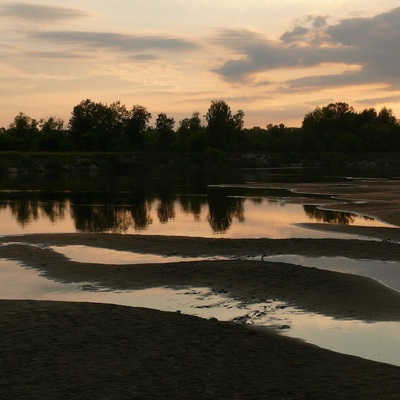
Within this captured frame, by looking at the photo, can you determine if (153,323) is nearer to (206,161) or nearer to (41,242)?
(41,242)

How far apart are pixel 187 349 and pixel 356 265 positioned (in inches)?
492

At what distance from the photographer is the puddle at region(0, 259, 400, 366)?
1370cm

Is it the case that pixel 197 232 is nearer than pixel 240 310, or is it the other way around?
pixel 240 310

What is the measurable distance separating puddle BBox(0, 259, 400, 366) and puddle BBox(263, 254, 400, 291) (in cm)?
494

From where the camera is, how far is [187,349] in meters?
12.5

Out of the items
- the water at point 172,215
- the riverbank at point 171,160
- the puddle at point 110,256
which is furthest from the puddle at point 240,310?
the riverbank at point 171,160

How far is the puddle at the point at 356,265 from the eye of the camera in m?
21.2

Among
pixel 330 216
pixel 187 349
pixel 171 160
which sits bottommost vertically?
pixel 330 216

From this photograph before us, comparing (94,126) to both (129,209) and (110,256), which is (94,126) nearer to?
(129,209)

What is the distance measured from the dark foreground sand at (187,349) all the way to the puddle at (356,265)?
1.14 m

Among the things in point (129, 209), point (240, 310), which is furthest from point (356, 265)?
point (129, 209)

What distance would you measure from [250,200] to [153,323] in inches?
1708

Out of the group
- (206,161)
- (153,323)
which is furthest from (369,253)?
(206,161)

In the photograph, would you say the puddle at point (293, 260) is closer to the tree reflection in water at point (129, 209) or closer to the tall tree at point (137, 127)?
the tree reflection in water at point (129, 209)
